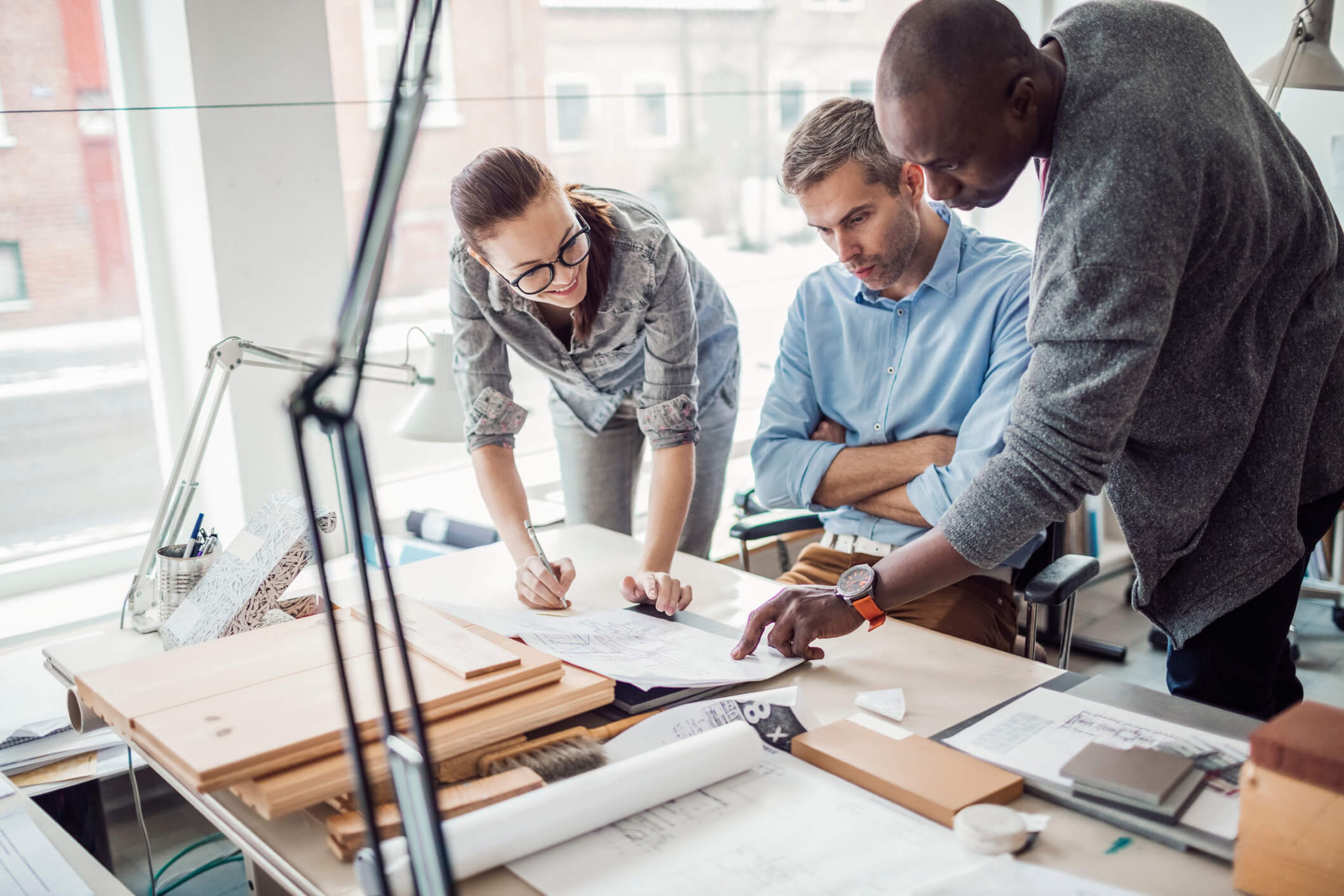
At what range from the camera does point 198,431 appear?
242 centimetres

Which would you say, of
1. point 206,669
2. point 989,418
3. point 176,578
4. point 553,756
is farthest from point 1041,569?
point 176,578

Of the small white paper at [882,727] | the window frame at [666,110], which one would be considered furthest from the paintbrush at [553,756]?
the window frame at [666,110]

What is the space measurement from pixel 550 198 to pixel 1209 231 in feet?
2.98

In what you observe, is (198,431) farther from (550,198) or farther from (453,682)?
(453,682)

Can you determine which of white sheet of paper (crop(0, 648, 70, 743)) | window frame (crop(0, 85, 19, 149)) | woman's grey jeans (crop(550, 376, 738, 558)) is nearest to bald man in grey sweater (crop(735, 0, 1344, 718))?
woman's grey jeans (crop(550, 376, 738, 558))

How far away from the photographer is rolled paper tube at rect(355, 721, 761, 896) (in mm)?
867

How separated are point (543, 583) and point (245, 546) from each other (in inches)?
17.5

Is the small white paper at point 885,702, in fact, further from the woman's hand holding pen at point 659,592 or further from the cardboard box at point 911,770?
the woman's hand holding pen at point 659,592

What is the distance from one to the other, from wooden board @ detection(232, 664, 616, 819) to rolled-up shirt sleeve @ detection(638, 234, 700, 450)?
2.02 feet

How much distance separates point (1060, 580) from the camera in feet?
5.22

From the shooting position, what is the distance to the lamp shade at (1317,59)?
8.27 feet

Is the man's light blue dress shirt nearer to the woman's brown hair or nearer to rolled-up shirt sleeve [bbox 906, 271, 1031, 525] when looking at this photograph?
rolled-up shirt sleeve [bbox 906, 271, 1031, 525]

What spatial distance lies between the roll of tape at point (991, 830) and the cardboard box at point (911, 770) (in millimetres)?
21

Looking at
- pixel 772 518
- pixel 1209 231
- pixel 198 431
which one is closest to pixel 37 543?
pixel 198 431
